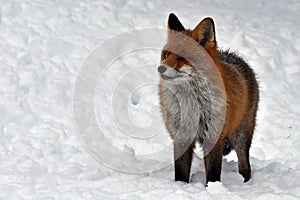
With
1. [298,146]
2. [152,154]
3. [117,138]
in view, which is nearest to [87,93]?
[117,138]

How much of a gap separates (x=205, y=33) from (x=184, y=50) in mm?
286

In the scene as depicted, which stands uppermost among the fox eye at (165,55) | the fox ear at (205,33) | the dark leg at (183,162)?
the fox ear at (205,33)

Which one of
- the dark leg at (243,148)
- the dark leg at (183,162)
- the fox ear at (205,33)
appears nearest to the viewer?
the fox ear at (205,33)

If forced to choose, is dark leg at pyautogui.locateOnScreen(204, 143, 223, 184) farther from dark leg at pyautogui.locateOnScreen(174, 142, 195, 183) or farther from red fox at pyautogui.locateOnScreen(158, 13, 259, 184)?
dark leg at pyautogui.locateOnScreen(174, 142, 195, 183)

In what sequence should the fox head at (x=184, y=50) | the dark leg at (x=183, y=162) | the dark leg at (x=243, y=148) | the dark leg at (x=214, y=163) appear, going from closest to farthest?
the fox head at (x=184, y=50) → the dark leg at (x=214, y=163) → the dark leg at (x=183, y=162) → the dark leg at (x=243, y=148)

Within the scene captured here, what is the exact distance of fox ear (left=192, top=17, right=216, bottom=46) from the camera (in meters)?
5.50

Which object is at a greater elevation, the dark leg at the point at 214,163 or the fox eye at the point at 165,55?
the fox eye at the point at 165,55

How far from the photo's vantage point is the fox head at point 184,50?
5371 millimetres

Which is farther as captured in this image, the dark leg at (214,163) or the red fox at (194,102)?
the dark leg at (214,163)

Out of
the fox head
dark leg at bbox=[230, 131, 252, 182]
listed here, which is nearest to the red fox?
the fox head

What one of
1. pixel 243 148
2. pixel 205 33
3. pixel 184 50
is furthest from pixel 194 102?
pixel 243 148

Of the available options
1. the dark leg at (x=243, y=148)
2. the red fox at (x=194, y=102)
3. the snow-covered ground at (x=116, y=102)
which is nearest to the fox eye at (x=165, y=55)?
the red fox at (x=194, y=102)

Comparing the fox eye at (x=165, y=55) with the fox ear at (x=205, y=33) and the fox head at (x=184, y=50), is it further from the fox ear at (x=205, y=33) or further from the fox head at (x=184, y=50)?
the fox ear at (x=205, y=33)

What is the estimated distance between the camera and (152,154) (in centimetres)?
712
